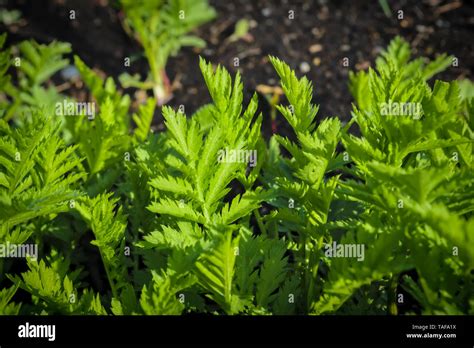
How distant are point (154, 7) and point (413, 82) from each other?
1.75m

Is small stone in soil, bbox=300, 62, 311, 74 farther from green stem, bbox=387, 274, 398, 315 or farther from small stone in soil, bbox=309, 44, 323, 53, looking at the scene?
green stem, bbox=387, 274, 398, 315

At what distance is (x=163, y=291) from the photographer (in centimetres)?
150

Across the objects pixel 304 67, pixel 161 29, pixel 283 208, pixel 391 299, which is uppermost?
pixel 161 29

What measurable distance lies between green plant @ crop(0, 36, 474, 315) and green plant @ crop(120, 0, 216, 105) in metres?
1.12

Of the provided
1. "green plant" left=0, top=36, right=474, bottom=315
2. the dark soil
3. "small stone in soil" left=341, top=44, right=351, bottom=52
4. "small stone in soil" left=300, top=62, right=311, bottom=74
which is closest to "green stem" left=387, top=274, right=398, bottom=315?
"green plant" left=0, top=36, right=474, bottom=315

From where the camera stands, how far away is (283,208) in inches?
68.4

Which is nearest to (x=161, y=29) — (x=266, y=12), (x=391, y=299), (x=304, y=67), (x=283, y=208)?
(x=266, y=12)

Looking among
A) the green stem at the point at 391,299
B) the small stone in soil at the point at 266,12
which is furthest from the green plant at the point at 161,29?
the green stem at the point at 391,299

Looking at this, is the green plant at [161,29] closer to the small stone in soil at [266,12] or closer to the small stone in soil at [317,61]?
the small stone in soil at [266,12]

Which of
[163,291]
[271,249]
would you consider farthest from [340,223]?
[163,291]

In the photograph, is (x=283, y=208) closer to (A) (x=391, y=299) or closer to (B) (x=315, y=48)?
(A) (x=391, y=299)

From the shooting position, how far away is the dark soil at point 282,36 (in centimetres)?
306

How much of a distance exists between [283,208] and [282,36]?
5.79ft

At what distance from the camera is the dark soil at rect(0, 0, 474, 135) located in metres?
3.06
